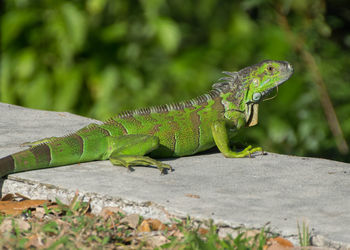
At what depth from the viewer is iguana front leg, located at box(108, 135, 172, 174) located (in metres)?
4.24

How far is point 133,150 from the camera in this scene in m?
4.34

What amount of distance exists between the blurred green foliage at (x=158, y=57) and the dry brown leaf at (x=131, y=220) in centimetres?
431

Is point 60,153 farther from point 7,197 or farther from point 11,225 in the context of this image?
point 11,225

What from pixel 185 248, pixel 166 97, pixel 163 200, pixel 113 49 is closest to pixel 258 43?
pixel 166 97

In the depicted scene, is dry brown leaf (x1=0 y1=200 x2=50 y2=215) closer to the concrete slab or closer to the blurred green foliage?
the concrete slab

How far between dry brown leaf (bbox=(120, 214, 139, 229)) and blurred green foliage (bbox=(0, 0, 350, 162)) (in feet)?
14.1

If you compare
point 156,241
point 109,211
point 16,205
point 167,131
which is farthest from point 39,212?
point 167,131

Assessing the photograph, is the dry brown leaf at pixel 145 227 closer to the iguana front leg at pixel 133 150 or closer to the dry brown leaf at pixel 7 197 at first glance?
the iguana front leg at pixel 133 150

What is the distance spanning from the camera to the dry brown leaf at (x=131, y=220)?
349 centimetres

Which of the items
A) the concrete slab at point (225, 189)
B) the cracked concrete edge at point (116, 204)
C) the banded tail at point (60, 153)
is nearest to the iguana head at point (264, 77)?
the concrete slab at point (225, 189)

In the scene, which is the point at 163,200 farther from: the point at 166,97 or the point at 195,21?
the point at 195,21

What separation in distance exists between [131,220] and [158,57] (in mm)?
5007

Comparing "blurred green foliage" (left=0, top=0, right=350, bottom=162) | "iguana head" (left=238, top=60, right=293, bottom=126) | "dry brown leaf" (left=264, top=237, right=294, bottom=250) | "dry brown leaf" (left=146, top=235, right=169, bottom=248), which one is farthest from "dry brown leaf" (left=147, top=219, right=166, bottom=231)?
"blurred green foliage" (left=0, top=0, right=350, bottom=162)

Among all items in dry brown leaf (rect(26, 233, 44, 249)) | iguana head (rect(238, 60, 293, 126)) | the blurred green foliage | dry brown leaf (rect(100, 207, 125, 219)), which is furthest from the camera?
the blurred green foliage
